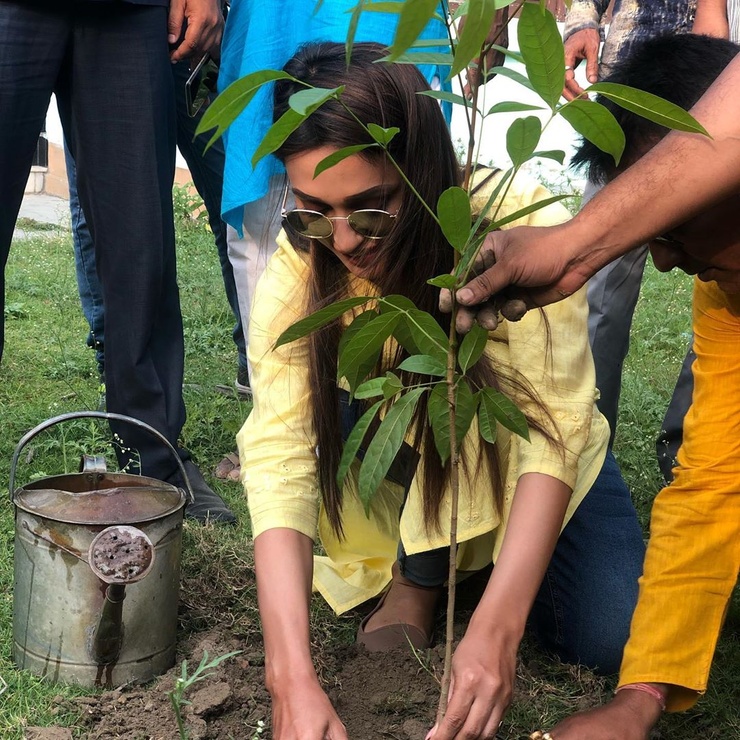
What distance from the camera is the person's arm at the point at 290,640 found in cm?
148

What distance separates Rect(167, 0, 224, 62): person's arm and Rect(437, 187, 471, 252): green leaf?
166 cm

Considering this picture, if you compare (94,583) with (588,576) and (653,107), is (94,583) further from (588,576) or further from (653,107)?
(653,107)

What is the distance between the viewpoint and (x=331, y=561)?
2367mm

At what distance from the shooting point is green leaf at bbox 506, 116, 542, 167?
102cm

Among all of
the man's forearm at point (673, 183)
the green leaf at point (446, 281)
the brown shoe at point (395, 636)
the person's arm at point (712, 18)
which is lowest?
the brown shoe at point (395, 636)

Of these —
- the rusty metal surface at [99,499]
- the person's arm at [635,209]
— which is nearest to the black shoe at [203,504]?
the rusty metal surface at [99,499]

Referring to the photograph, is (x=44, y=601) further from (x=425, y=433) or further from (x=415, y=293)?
(x=415, y=293)

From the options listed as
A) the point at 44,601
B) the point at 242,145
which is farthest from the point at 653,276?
the point at 44,601

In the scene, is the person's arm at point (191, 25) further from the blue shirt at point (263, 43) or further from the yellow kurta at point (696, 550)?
the yellow kurta at point (696, 550)

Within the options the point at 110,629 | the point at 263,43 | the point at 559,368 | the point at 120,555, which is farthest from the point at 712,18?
the point at 110,629

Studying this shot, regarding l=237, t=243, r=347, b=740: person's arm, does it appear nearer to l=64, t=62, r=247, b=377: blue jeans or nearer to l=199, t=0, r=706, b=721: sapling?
l=199, t=0, r=706, b=721: sapling

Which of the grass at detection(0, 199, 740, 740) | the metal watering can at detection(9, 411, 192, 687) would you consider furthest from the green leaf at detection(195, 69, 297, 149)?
the grass at detection(0, 199, 740, 740)

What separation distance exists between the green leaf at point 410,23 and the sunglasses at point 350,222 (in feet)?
2.82

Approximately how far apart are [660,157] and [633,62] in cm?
58
